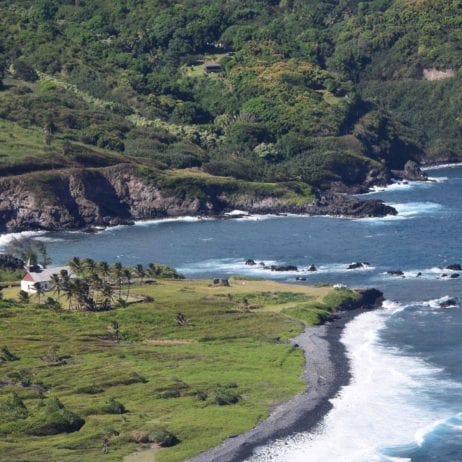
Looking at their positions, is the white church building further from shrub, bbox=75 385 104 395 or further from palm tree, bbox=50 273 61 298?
shrub, bbox=75 385 104 395

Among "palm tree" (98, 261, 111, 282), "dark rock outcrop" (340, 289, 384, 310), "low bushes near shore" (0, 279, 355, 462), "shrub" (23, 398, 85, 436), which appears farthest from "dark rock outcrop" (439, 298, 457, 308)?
"shrub" (23, 398, 85, 436)

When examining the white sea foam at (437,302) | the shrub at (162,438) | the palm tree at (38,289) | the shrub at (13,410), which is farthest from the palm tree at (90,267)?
the shrub at (162,438)

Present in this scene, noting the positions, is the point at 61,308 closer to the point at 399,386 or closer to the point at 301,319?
the point at 301,319

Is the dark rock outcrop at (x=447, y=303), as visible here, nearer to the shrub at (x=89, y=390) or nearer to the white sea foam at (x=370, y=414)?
the white sea foam at (x=370, y=414)

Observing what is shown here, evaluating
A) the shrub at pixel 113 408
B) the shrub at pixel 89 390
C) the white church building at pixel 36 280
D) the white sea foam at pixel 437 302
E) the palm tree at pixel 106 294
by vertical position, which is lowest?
the shrub at pixel 113 408

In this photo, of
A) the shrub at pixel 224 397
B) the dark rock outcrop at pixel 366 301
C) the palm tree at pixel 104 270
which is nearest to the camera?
the shrub at pixel 224 397

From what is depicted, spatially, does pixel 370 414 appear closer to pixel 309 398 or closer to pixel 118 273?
pixel 309 398

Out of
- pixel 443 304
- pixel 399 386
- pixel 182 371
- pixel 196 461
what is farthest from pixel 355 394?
pixel 443 304
